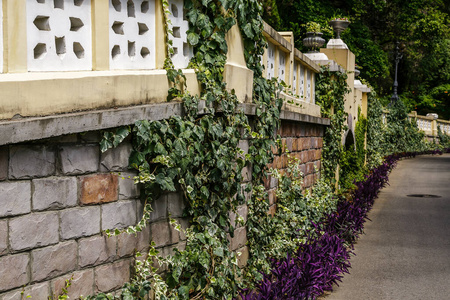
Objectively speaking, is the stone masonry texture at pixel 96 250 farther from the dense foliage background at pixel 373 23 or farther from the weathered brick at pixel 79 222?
the dense foliage background at pixel 373 23

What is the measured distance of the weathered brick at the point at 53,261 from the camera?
11.5 ft

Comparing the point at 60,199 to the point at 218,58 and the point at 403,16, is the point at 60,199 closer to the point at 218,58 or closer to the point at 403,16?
the point at 218,58

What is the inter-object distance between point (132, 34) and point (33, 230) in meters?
1.62

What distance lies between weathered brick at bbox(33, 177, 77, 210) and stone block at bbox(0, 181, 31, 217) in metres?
0.06

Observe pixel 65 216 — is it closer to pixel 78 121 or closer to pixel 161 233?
pixel 78 121

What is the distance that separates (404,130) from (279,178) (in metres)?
22.9

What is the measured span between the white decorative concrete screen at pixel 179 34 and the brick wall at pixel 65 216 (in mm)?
1100

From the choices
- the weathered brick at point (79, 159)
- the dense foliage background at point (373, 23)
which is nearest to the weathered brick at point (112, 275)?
the weathered brick at point (79, 159)

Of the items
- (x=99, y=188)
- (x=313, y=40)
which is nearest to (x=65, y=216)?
(x=99, y=188)

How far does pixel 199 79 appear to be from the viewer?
5039 mm

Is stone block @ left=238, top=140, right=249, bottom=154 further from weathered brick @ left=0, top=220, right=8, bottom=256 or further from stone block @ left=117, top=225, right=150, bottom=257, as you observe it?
weathered brick @ left=0, top=220, right=8, bottom=256


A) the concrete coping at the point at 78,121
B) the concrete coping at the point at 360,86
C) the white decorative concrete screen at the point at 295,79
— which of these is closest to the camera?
the concrete coping at the point at 78,121

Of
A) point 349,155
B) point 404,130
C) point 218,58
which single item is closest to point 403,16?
point 404,130

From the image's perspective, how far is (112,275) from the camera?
410 cm
